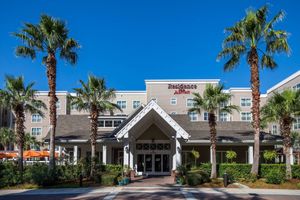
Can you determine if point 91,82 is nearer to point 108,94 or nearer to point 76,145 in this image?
point 108,94

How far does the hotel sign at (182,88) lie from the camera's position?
7244 centimetres

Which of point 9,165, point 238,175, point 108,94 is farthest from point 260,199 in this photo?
point 9,165

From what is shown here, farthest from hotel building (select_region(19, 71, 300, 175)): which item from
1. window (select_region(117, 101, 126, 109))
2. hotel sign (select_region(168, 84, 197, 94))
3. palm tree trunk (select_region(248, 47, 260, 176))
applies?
window (select_region(117, 101, 126, 109))

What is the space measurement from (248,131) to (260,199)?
20849mm

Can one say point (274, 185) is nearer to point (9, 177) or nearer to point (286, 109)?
point (286, 109)

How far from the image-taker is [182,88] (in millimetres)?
72438

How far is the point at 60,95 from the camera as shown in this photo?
257 feet

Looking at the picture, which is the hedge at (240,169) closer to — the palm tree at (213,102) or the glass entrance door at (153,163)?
the palm tree at (213,102)

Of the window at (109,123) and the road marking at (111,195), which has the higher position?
the window at (109,123)

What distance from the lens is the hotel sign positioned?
72438mm

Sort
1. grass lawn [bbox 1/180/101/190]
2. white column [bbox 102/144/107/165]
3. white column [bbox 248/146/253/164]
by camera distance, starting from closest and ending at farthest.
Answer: grass lawn [bbox 1/180/101/190]
white column [bbox 102/144/107/165]
white column [bbox 248/146/253/164]

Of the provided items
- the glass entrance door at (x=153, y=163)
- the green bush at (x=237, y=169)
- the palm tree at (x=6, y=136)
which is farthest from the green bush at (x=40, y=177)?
the palm tree at (x=6, y=136)

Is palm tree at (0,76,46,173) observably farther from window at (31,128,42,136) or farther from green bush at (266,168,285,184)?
window at (31,128,42,136)

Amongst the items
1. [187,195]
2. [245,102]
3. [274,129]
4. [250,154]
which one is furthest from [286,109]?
[245,102]
